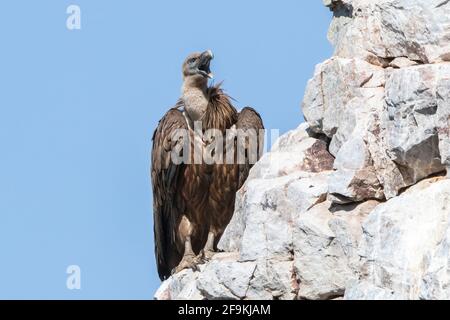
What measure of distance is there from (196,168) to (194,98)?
82 centimetres

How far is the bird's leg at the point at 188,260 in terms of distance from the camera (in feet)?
67.6

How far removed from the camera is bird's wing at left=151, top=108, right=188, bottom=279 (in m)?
21.7

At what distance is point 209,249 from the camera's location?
22.0 m

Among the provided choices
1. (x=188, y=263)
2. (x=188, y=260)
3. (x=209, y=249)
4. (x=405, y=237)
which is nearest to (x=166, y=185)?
(x=209, y=249)

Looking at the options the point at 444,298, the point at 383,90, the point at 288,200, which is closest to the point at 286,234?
the point at 288,200

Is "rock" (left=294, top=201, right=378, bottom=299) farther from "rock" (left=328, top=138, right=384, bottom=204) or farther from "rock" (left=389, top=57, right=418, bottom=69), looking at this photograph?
"rock" (left=389, top=57, right=418, bottom=69)

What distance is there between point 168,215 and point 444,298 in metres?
7.78

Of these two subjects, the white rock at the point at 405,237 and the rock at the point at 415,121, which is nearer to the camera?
the white rock at the point at 405,237

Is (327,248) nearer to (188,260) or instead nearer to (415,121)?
(415,121)

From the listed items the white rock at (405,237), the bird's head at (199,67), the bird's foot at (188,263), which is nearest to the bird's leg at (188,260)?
the bird's foot at (188,263)

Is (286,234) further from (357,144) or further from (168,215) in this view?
(168,215)

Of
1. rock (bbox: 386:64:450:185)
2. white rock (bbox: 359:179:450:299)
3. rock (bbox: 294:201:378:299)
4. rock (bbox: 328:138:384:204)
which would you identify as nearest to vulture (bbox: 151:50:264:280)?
rock (bbox: 294:201:378:299)

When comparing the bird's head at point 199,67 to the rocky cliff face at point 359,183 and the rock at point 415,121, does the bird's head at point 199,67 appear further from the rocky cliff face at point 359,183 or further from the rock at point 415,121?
the rock at point 415,121
